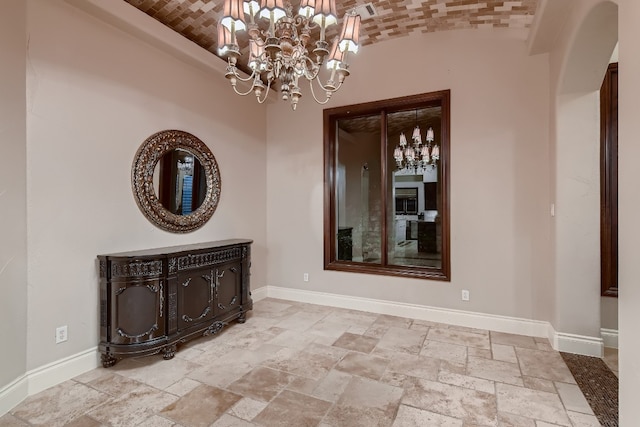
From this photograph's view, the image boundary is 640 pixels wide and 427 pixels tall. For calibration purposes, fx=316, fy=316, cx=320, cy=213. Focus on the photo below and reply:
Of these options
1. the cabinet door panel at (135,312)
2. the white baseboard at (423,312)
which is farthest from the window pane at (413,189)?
the cabinet door panel at (135,312)

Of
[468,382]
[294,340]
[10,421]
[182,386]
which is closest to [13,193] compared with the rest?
[10,421]

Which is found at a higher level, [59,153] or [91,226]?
[59,153]

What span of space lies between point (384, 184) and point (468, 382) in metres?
2.46

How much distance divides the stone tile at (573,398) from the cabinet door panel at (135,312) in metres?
→ 3.17

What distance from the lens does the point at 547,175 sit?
329 cm

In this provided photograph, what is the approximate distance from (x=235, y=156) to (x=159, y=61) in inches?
53.5

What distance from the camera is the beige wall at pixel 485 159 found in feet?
11.0

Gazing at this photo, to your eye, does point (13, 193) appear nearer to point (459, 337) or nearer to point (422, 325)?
point (422, 325)

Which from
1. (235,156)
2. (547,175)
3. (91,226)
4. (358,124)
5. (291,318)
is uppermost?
(358,124)

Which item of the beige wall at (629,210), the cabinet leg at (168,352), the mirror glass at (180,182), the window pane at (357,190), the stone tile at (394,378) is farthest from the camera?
the window pane at (357,190)

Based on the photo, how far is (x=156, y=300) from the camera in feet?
9.02

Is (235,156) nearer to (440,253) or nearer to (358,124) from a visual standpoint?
(358,124)

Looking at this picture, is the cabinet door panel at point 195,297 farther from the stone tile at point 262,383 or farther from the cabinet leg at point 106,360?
the stone tile at point 262,383

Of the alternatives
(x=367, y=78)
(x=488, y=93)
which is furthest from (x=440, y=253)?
(x=367, y=78)
